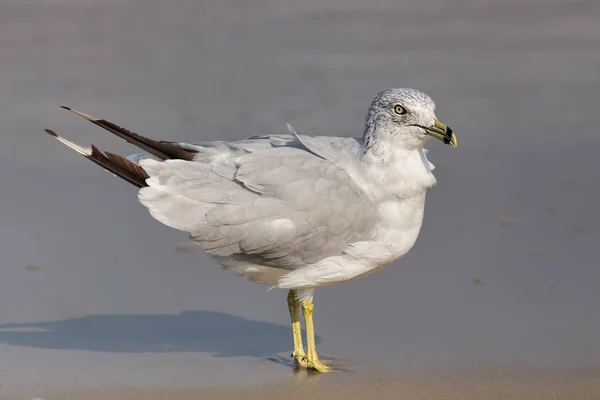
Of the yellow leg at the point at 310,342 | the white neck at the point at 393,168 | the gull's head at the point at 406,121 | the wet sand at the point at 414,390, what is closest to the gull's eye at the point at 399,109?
the gull's head at the point at 406,121

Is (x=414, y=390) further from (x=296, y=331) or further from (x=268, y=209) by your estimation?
(x=268, y=209)

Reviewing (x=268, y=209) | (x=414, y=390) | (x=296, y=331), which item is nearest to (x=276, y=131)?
(x=296, y=331)

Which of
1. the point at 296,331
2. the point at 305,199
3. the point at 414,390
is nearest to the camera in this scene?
the point at 414,390

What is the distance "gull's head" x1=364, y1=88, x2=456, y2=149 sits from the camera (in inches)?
230

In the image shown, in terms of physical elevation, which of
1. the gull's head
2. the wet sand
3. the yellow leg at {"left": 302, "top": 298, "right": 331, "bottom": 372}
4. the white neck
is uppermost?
the gull's head

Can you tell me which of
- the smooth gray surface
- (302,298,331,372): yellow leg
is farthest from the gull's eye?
the smooth gray surface

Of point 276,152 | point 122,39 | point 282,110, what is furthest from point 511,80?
point 276,152

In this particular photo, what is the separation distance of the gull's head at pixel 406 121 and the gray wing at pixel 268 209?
0.30 meters

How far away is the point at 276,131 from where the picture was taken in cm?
907

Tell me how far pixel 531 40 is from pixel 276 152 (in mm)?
5977

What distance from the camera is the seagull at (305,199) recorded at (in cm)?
578

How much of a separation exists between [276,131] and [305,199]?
3.34 metres

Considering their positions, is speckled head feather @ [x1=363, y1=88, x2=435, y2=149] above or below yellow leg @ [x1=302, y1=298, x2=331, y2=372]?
above

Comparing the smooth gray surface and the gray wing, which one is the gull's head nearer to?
the gray wing
